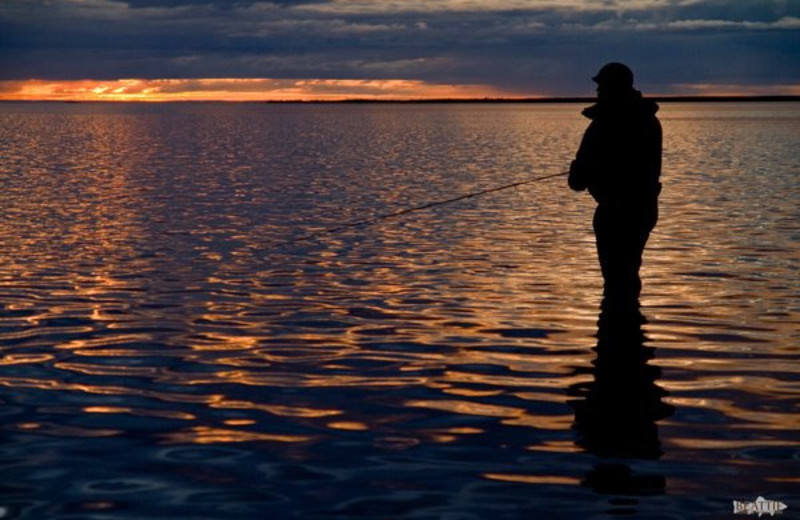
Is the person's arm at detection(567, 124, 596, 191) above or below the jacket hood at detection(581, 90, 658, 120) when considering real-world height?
below

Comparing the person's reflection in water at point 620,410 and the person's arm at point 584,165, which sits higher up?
the person's arm at point 584,165

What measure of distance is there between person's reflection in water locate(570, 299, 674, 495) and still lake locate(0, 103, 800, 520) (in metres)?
0.03

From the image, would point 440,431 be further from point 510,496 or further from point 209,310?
point 209,310

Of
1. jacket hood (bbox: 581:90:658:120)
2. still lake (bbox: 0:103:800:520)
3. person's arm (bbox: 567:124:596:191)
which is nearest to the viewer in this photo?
still lake (bbox: 0:103:800:520)

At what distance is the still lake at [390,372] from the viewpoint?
6.86m

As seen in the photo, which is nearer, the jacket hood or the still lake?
the still lake

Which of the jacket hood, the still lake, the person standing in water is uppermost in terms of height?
the jacket hood

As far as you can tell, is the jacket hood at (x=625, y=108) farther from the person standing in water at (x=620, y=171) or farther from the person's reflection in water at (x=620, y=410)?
the person's reflection in water at (x=620, y=410)

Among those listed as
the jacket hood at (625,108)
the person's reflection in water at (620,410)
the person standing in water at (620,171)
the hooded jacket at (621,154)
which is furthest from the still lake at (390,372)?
the jacket hood at (625,108)

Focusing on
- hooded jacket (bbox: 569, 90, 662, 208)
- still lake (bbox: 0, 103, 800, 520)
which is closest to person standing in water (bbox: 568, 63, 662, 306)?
hooded jacket (bbox: 569, 90, 662, 208)

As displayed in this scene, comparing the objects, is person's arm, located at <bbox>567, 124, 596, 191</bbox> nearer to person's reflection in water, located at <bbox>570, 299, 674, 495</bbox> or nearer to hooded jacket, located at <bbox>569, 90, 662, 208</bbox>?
hooded jacket, located at <bbox>569, 90, 662, 208</bbox>

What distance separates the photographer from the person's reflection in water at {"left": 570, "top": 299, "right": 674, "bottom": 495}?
7.03 m

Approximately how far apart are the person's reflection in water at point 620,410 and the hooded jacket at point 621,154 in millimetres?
1427

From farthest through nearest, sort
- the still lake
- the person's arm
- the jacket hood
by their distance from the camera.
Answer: the person's arm
the jacket hood
the still lake
